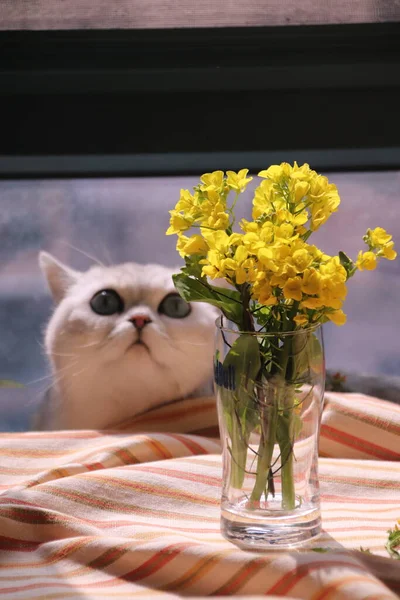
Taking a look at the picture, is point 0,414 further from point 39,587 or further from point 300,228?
point 300,228

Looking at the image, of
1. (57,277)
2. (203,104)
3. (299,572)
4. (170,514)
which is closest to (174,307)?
(57,277)

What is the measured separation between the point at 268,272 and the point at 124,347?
2.19 feet

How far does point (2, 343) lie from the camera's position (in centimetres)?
170

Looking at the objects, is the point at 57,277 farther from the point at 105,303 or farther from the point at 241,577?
the point at 241,577

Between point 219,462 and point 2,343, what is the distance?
735 millimetres

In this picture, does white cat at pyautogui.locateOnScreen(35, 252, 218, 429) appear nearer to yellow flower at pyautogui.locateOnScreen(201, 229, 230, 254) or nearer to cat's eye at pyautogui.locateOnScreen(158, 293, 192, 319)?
cat's eye at pyautogui.locateOnScreen(158, 293, 192, 319)

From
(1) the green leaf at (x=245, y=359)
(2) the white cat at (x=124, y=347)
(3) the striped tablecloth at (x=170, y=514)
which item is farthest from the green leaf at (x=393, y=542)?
(2) the white cat at (x=124, y=347)

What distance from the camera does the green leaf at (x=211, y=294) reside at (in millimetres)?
893

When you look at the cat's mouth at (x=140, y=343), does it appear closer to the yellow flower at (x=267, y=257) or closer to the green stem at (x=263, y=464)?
the green stem at (x=263, y=464)

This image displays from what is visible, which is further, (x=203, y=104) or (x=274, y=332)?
(x=203, y=104)

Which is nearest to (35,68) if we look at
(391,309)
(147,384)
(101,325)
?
(101,325)

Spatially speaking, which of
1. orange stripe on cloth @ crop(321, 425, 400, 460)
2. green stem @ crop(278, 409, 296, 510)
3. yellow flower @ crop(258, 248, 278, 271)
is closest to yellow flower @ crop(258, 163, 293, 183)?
yellow flower @ crop(258, 248, 278, 271)

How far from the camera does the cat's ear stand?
5.04ft

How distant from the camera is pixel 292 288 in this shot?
799mm
